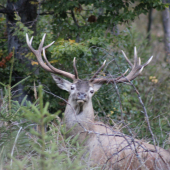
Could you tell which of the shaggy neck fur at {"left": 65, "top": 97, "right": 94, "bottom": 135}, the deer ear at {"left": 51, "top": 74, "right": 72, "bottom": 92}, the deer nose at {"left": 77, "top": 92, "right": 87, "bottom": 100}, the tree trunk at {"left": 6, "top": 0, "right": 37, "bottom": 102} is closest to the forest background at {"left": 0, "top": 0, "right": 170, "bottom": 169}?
the tree trunk at {"left": 6, "top": 0, "right": 37, "bottom": 102}

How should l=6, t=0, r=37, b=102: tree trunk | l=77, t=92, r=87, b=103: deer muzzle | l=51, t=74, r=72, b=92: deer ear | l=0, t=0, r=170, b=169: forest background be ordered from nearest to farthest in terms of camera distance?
l=77, t=92, r=87, b=103: deer muzzle → l=51, t=74, r=72, b=92: deer ear → l=0, t=0, r=170, b=169: forest background → l=6, t=0, r=37, b=102: tree trunk

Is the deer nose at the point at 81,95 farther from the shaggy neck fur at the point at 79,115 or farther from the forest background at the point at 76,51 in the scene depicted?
the forest background at the point at 76,51

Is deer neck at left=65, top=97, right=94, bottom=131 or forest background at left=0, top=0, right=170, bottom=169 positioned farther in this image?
forest background at left=0, top=0, right=170, bottom=169

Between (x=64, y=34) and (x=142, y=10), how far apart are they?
1.84 metres

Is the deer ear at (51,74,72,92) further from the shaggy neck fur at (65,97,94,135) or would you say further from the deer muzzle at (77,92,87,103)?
the deer muzzle at (77,92,87,103)

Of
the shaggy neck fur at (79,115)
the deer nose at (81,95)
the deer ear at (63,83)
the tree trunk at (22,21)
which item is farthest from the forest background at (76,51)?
the deer nose at (81,95)

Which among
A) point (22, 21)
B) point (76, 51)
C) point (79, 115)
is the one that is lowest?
point (79, 115)

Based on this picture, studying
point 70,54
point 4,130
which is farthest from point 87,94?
point 4,130

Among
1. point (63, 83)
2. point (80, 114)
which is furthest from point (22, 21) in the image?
point (80, 114)

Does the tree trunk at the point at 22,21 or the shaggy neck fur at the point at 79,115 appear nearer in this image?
the shaggy neck fur at the point at 79,115

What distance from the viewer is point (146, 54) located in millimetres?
8273

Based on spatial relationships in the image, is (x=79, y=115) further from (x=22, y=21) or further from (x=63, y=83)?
(x=22, y=21)

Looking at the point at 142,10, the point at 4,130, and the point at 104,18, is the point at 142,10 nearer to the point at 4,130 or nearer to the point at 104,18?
the point at 104,18

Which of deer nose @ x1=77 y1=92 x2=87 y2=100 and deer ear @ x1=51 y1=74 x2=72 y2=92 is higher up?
deer ear @ x1=51 y1=74 x2=72 y2=92
